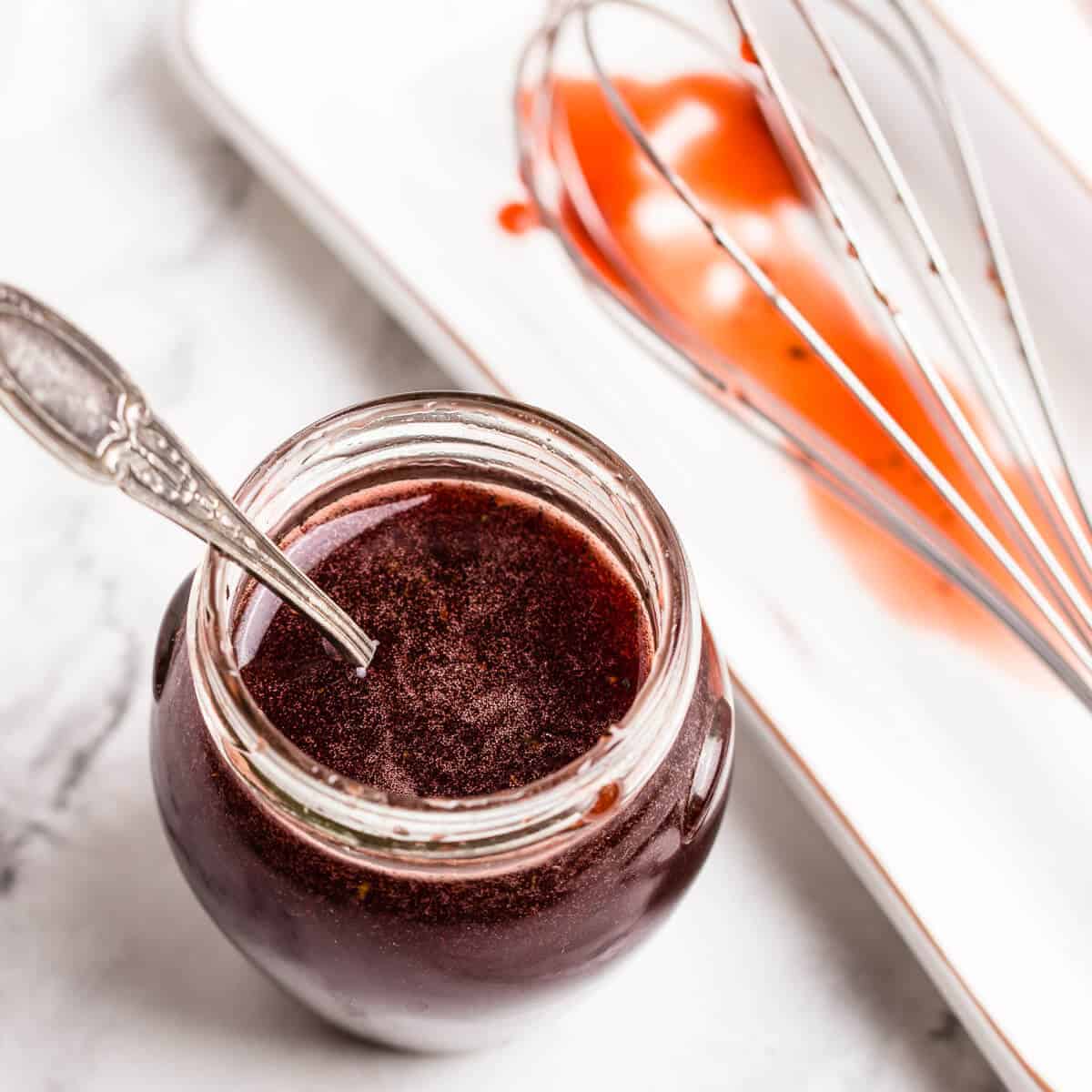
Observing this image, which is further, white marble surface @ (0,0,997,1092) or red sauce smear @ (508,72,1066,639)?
red sauce smear @ (508,72,1066,639)

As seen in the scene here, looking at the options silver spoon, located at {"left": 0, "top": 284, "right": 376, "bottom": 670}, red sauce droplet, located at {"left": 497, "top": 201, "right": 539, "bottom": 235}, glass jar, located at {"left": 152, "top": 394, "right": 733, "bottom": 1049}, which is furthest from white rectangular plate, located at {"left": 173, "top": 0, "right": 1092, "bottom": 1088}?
silver spoon, located at {"left": 0, "top": 284, "right": 376, "bottom": 670}

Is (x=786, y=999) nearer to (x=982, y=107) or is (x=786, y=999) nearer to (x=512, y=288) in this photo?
(x=512, y=288)

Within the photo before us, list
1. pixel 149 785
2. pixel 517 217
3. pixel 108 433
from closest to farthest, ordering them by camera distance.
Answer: pixel 108 433, pixel 149 785, pixel 517 217

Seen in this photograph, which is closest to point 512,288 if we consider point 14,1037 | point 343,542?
point 343,542

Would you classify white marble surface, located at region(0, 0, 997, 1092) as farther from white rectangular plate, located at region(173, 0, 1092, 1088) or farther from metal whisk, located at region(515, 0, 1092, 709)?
metal whisk, located at region(515, 0, 1092, 709)

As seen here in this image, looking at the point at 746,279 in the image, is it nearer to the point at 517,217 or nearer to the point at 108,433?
the point at 517,217

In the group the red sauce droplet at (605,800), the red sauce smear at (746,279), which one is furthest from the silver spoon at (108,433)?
the red sauce smear at (746,279)

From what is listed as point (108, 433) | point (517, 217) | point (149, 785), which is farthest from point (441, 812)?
point (517, 217)
